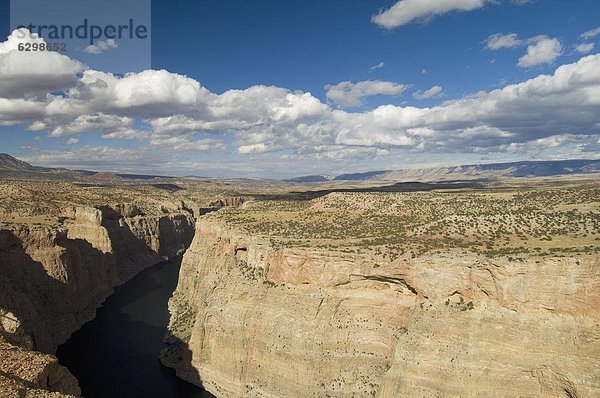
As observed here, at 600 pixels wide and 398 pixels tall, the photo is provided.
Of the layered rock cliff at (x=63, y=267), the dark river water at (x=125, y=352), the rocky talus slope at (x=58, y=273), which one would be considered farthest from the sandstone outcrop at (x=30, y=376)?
the dark river water at (x=125, y=352)

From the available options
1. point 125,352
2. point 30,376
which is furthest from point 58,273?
point 30,376

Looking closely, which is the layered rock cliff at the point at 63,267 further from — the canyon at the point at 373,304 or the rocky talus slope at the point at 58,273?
the canyon at the point at 373,304

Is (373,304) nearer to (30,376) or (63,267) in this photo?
(30,376)

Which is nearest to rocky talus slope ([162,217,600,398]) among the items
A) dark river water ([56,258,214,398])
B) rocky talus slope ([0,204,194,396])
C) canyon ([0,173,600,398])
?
canyon ([0,173,600,398])

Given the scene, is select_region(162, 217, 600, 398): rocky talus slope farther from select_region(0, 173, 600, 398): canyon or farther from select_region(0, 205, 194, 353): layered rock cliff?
select_region(0, 205, 194, 353): layered rock cliff

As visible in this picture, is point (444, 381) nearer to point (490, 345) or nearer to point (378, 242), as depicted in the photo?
point (490, 345)

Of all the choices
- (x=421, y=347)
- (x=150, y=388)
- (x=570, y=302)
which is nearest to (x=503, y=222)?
(x=570, y=302)

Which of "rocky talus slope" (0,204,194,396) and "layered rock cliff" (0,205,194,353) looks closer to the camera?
"rocky talus slope" (0,204,194,396)
